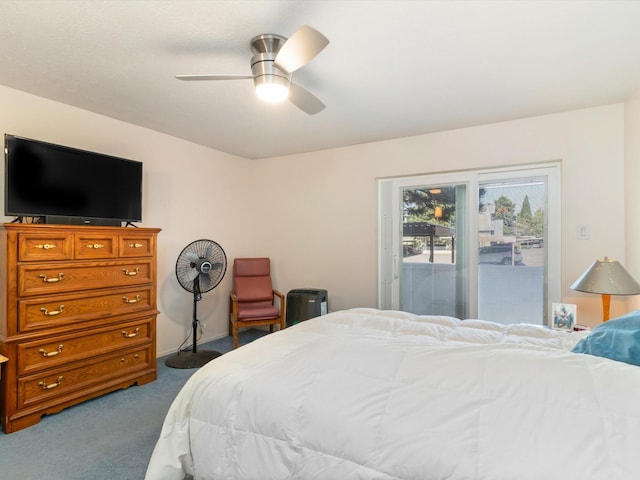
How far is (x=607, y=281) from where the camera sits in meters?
2.31

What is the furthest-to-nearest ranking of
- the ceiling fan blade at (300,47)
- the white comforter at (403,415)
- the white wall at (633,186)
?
the white wall at (633,186)
the ceiling fan blade at (300,47)
the white comforter at (403,415)

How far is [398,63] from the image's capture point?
2.16 m

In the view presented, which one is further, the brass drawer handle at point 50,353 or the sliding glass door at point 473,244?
the sliding glass door at point 473,244

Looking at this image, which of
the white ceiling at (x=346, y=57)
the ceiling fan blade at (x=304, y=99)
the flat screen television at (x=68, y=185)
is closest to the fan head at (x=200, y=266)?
the flat screen television at (x=68, y=185)

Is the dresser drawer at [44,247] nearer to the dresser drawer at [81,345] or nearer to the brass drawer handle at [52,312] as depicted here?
the brass drawer handle at [52,312]

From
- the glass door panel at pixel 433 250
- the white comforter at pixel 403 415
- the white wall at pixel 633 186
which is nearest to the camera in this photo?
the white comforter at pixel 403 415

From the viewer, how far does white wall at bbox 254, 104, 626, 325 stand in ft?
9.29

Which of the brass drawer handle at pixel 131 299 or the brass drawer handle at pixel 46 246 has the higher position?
the brass drawer handle at pixel 46 246

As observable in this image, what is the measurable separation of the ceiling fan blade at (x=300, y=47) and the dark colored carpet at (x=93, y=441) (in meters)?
2.29

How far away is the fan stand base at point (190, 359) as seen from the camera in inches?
131

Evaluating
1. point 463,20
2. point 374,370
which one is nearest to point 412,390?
point 374,370

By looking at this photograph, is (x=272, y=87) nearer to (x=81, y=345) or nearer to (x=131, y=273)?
(x=131, y=273)

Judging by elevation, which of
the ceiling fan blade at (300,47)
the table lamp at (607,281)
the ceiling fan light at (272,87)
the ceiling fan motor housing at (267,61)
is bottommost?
the table lamp at (607,281)

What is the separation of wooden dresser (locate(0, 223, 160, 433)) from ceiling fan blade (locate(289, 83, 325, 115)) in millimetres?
1762
